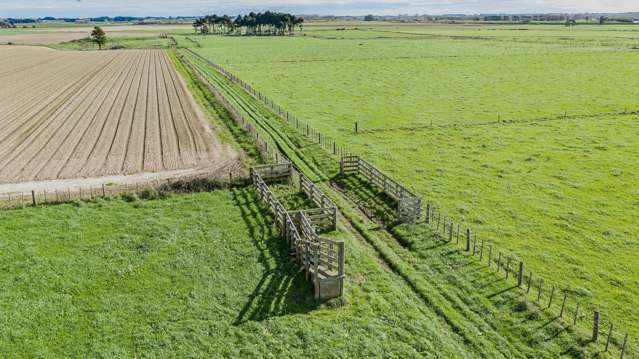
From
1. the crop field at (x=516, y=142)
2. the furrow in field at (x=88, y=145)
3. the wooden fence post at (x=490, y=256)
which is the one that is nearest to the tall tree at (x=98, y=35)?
the crop field at (x=516, y=142)

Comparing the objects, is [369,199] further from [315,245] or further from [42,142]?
[42,142]

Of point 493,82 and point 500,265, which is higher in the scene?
point 493,82

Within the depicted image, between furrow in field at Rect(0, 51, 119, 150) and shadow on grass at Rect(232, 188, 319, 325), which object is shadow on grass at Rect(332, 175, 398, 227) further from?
furrow in field at Rect(0, 51, 119, 150)

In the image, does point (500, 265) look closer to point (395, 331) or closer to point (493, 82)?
point (395, 331)

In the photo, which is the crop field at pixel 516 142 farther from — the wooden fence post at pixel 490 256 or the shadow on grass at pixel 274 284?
the shadow on grass at pixel 274 284

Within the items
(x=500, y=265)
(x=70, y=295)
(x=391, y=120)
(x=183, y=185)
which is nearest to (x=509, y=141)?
(x=391, y=120)

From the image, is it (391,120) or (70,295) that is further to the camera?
(391,120)

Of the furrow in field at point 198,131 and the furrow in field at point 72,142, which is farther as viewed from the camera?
the furrow in field at point 198,131
